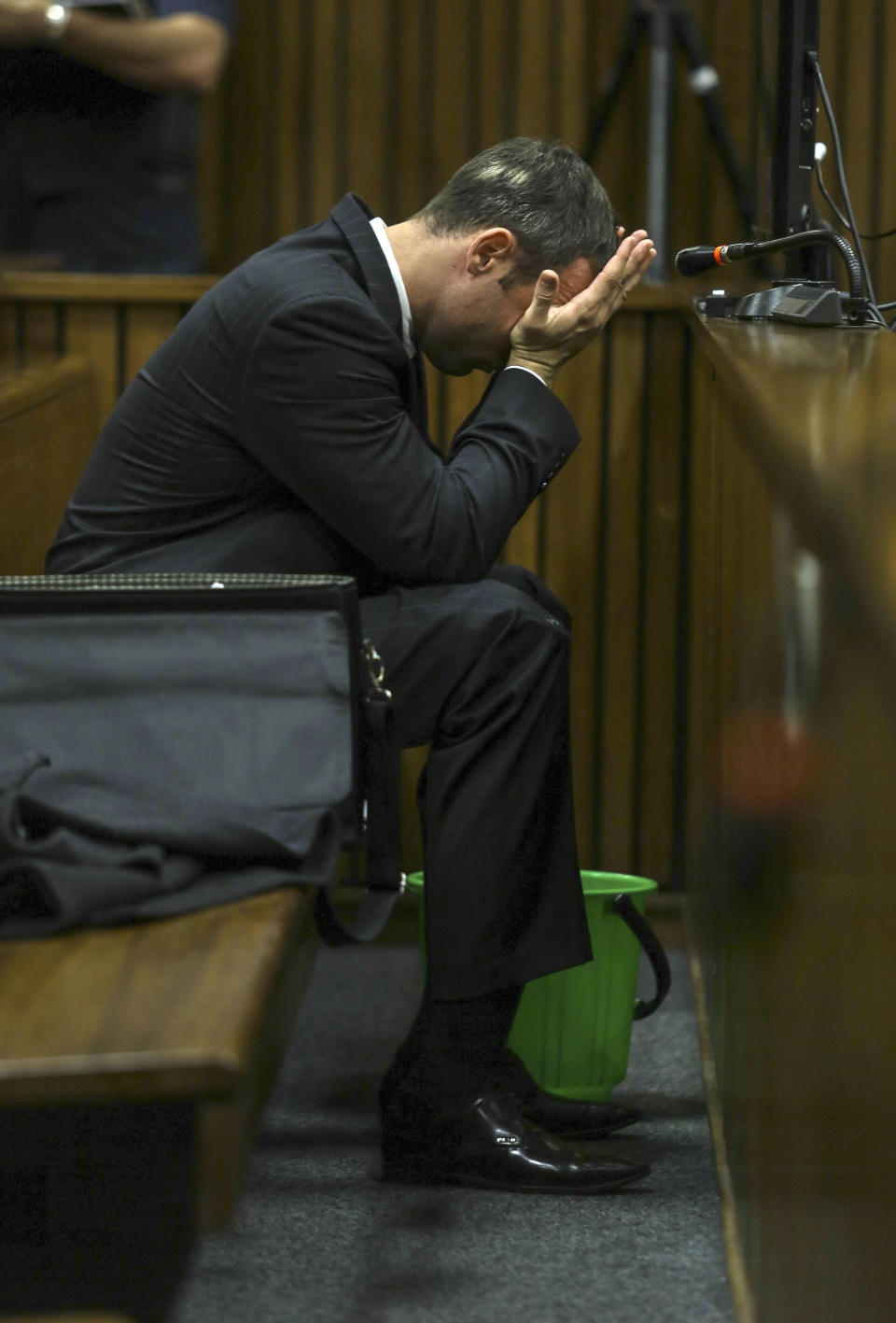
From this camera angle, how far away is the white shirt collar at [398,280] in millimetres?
1746

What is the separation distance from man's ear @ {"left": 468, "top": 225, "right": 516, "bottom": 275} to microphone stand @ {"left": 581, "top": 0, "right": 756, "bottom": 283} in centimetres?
138

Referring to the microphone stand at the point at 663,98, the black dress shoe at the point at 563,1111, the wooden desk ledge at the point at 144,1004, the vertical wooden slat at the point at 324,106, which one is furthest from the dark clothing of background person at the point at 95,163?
the wooden desk ledge at the point at 144,1004

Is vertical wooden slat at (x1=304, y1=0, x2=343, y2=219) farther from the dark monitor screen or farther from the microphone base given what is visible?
the microphone base

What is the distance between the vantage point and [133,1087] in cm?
87

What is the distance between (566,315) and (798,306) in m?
0.24

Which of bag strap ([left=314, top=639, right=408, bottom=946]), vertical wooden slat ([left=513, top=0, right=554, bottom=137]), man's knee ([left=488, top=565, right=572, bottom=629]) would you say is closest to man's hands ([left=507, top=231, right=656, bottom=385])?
man's knee ([left=488, top=565, right=572, bottom=629])

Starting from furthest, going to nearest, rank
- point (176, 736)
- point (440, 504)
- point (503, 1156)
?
point (503, 1156), point (440, 504), point (176, 736)

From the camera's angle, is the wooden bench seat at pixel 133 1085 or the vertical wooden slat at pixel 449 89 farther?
the vertical wooden slat at pixel 449 89

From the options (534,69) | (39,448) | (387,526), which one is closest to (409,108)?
(534,69)

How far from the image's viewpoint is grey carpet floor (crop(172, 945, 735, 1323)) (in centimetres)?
153

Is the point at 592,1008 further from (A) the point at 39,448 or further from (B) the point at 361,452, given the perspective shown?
(A) the point at 39,448

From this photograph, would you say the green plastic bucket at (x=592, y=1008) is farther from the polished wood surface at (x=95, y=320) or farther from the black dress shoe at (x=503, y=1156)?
the polished wood surface at (x=95, y=320)

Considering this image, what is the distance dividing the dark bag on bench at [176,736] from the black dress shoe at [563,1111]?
1.65 feet

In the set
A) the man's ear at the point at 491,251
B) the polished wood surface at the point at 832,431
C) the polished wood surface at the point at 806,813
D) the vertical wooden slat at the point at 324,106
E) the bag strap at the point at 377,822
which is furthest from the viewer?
the vertical wooden slat at the point at 324,106
